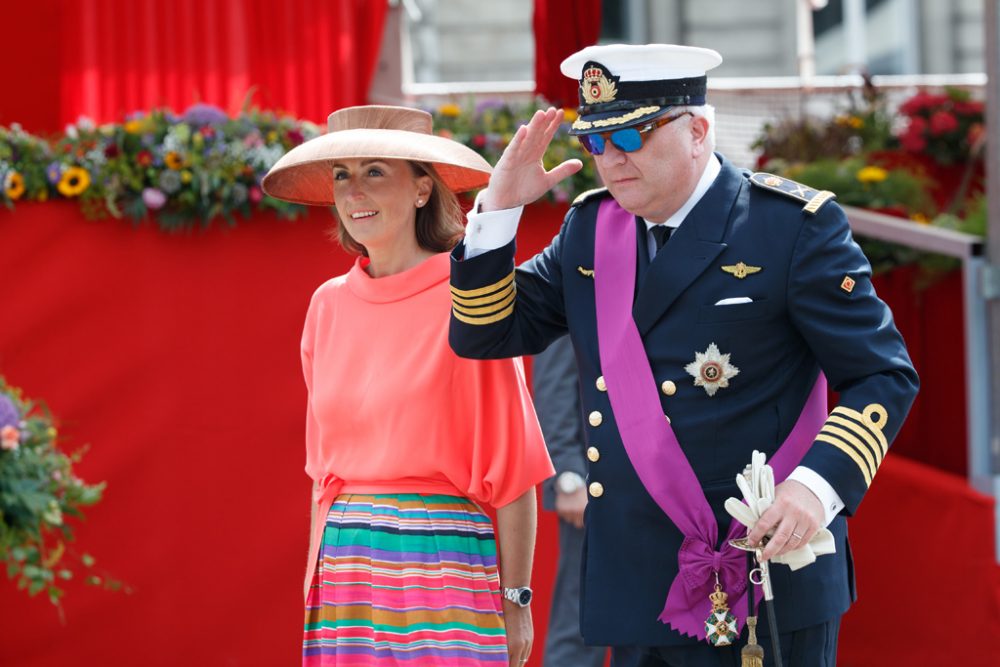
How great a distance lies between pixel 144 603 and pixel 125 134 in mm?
1745

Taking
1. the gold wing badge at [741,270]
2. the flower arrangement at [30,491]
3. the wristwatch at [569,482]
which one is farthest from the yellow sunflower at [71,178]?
the gold wing badge at [741,270]

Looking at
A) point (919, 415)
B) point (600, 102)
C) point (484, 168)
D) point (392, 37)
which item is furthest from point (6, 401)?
point (392, 37)

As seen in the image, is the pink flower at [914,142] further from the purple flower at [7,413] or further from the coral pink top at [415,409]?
the purple flower at [7,413]

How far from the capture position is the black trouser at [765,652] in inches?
101

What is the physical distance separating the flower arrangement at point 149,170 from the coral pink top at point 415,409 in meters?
2.13

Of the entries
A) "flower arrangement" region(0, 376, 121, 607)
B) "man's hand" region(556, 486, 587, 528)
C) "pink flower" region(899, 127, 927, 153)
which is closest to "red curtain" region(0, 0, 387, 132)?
"pink flower" region(899, 127, 927, 153)

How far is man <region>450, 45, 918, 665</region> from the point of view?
2.53 metres

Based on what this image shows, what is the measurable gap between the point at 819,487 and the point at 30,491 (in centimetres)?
260

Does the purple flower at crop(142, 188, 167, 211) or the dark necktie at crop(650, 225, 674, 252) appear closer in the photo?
the dark necktie at crop(650, 225, 674, 252)

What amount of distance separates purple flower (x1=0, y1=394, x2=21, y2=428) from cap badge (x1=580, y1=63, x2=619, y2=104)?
223 cm

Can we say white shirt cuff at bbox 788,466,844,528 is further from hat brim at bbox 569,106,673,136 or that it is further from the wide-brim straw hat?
the wide-brim straw hat

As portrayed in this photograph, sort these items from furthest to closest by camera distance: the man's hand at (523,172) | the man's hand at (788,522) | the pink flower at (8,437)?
the pink flower at (8,437) → the man's hand at (523,172) → the man's hand at (788,522)

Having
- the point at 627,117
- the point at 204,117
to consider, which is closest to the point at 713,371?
the point at 627,117

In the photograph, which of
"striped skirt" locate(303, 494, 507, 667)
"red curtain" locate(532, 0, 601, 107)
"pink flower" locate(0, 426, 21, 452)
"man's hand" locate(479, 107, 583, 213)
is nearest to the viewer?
"man's hand" locate(479, 107, 583, 213)
